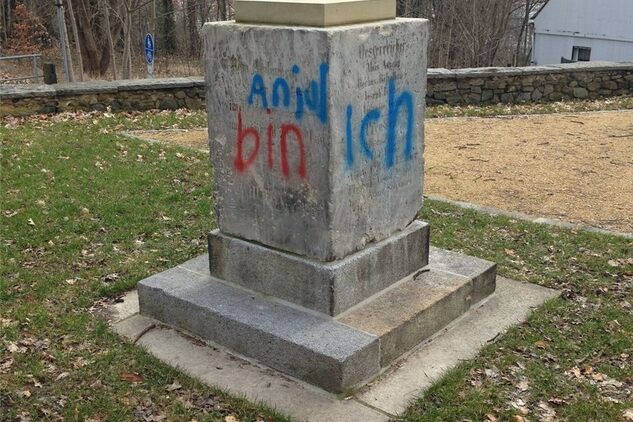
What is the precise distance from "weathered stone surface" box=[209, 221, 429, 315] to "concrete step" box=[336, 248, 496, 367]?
0.09 meters

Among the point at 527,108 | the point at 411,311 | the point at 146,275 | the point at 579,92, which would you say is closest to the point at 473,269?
the point at 411,311

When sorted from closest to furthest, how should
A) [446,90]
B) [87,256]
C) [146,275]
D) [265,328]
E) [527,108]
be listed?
[265,328], [146,275], [87,256], [527,108], [446,90]

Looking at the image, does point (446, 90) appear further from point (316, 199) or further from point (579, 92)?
point (316, 199)

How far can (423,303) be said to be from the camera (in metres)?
4.52

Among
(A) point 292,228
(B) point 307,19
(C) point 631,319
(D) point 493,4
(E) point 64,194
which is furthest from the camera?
(D) point 493,4

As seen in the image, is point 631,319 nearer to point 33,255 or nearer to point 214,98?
point 214,98

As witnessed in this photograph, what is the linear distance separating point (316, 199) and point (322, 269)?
41 cm

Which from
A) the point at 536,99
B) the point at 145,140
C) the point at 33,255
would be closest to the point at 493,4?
the point at 536,99

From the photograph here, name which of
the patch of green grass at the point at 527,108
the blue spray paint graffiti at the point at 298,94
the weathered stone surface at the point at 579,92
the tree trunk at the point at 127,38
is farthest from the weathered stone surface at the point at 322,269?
the tree trunk at the point at 127,38

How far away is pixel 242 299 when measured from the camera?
180 inches

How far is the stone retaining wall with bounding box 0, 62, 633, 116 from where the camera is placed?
1065 centimetres

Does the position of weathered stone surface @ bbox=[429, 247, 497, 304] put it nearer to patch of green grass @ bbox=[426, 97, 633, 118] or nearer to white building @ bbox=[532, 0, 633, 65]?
patch of green grass @ bbox=[426, 97, 633, 118]

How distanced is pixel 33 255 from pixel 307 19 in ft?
10.4

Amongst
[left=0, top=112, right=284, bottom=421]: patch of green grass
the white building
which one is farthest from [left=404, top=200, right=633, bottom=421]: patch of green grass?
the white building
